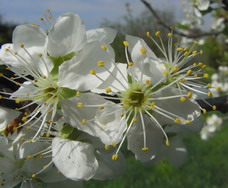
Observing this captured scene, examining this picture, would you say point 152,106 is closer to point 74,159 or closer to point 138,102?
point 138,102

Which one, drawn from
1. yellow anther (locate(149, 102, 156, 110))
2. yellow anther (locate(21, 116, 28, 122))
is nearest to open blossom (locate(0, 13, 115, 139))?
yellow anther (locate(21, 116, 28, 122))

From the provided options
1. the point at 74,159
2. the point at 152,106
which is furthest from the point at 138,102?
the point at 74,159

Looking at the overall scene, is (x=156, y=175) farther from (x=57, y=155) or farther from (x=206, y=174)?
(x=57, y=155)

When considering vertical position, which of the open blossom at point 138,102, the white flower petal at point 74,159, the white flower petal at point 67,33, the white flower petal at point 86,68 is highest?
the white flower petal at point 67,33

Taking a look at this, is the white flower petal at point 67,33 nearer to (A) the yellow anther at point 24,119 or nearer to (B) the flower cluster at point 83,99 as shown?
(B) the flower cluster at point 83,99

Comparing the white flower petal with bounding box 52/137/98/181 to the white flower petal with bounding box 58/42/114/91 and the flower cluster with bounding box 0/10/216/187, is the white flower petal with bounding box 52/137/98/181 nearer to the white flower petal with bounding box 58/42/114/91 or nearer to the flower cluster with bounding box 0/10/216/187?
the flower cluster with bounding box 0/10/216/187

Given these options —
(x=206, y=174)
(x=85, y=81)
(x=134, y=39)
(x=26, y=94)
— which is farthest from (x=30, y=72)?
(x=206, y=174)

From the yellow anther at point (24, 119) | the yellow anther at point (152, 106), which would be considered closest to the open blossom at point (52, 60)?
the yellow anther at point (24, 119)
